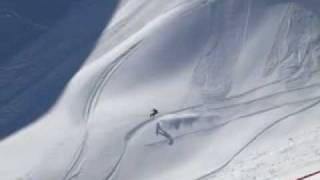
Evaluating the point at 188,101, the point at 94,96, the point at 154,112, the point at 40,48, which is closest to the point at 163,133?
the point at 154,112

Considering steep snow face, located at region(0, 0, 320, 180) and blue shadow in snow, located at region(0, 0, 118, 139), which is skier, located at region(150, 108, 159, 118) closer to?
steep snow face, located at region(0, 0, 320, 180)

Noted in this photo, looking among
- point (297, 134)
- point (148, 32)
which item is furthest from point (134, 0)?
point (297, 134)

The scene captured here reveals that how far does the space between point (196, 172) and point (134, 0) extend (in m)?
2.64

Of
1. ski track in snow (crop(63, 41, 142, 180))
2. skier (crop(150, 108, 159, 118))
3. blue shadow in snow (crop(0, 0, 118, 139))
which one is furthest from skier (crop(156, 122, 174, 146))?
blue shadow in snow (crop(0, 0, 118, 139))

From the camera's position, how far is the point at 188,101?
9.52m

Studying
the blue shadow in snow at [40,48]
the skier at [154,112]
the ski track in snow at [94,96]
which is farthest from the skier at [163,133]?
the blue shadow in snow at [40,48]

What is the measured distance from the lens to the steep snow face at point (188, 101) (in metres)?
9.04

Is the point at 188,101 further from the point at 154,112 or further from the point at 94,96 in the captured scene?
the point at 94,96

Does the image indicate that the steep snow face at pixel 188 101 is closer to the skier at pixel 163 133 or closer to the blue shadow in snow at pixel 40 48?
the skier at pixel 163 133

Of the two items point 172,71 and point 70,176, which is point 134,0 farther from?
point 70,176

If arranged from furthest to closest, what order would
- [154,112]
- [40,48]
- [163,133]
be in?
[40,48]
[154,112]
[163,133]

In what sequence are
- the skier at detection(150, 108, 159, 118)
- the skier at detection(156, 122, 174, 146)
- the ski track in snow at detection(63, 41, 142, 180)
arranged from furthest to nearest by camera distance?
the skier at detection(150, 108, 159, 118) → the skier at detection(156, 122, 174, 146) → the ski track in snow at detection(63, 41, 142, 180)

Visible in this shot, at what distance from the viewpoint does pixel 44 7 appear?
10234 millimetres

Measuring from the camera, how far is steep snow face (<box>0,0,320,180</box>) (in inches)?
356
